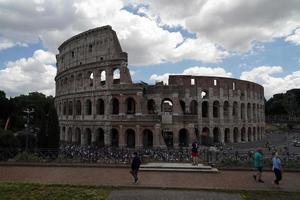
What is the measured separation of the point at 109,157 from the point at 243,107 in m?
32.1

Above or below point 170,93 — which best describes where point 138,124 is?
Result: below

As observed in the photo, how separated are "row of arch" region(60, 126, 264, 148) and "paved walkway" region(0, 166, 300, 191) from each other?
20.4 metres

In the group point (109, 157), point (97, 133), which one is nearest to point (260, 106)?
point (97, 133)

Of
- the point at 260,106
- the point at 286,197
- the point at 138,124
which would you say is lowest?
the point at 286,197

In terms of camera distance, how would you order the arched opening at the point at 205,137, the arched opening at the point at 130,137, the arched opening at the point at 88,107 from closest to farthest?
the arched opening at the point at 130,137, the arched opening at the point at 205,137, the arched opening at the point at 88,107

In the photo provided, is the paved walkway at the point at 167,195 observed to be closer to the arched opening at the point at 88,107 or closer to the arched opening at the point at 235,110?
the arched opening at the point at 88,107

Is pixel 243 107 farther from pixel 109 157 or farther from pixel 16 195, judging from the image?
pixel 16 195

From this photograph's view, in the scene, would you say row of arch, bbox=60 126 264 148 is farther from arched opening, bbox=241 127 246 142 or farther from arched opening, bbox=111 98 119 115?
→ arched opening, bbox=111 98 119 115

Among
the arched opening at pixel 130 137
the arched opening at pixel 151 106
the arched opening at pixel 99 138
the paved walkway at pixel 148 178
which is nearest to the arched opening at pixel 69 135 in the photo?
the arched opening at pixel 99 138

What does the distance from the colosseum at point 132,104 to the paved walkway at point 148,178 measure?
64.2ft

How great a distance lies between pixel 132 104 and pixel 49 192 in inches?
1182

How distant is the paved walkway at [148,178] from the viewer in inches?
496

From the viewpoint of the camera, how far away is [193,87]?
133 feet

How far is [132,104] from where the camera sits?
41.0m
